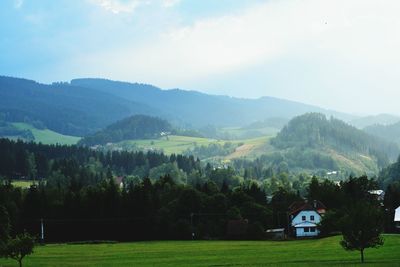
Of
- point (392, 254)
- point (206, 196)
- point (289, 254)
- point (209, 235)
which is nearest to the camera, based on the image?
point (392, 254)

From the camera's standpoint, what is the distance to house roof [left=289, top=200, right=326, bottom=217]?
120m

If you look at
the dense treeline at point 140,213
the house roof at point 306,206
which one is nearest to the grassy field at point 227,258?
the dense treeline at point 140,213

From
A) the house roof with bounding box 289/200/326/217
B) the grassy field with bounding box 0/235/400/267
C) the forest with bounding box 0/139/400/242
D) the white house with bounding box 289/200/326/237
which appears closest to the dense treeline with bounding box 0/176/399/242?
the forest with bounding box 0/139/400/242

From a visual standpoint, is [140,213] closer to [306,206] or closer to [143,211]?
[143,211]

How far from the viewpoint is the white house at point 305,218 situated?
116812 mm

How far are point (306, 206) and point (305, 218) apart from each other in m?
2.56

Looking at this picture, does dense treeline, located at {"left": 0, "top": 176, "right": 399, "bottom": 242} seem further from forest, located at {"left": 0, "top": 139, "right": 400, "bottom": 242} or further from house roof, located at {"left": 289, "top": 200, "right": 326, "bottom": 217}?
house roof, located at {"left": 289, "top": 200, "right": 326, "bottom": 217}

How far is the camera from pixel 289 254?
6694cm

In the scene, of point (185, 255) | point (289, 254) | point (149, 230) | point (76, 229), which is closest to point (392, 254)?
point (289, 254)

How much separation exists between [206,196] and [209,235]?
34.9ft

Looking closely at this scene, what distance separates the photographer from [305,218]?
11894 centimetres

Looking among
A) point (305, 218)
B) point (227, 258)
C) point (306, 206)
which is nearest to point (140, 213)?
point (305, 218)

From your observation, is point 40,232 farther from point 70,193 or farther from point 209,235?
point 209,235

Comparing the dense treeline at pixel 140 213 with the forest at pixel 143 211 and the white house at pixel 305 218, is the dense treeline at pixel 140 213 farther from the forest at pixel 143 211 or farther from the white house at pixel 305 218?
the white house at pixel 305 218
